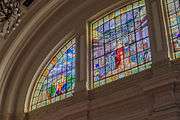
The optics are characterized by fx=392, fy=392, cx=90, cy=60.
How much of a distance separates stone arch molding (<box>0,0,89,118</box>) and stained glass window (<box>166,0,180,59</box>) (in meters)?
3.47

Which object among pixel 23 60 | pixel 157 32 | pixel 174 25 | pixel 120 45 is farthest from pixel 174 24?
pixel 23 60

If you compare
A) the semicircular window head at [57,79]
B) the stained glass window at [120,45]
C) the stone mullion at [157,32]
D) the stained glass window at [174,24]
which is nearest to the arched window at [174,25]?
the stained glass window at [174,24]

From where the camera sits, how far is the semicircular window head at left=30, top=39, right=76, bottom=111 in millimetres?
12172

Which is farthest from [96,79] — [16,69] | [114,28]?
[16,69]

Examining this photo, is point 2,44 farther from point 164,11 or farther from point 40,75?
point 164,11

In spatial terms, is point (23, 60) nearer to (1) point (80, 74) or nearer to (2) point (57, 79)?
(2) point (57, 79)

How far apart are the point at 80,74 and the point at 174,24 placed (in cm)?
315

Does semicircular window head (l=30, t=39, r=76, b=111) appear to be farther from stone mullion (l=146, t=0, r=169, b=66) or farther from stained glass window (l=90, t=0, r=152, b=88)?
stone mullion (l=146, t=0, r=169, b=66)

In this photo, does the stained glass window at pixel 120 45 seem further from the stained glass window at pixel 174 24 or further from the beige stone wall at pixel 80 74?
the stained glass window at pixel 174 24

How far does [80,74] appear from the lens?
1169 cm

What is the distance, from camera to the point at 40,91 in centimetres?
1299

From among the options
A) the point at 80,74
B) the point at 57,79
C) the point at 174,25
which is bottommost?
the point at 80,74

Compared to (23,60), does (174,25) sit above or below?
below

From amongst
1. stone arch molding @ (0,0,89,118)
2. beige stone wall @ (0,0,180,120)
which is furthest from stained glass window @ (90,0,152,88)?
stone arch molding @ (0,0,89,118)
